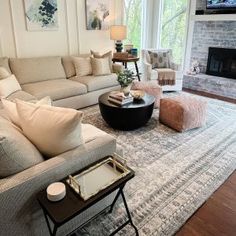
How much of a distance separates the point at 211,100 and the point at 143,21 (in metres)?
2.71

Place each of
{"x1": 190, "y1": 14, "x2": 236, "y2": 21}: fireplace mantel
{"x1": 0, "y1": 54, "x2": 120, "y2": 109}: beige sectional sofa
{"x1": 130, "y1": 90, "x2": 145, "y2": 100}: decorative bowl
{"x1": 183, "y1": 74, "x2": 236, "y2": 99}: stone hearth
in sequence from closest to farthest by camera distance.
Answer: {"x1": 130, "y1": 90, "x2": 145, "y2": 100}: decorative bowl
{"x1": 0, "y1": 54, "x2": 120, "y2": 109}: beige sectional sofa
{"x1": 190, "y1": 14, "x2": 236, "y2": 21}: fireplace mantel
{"x1": 183, "y1": 74, "x2": 236, "y2": 99}: stone hearth

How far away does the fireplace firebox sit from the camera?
15.6 ft

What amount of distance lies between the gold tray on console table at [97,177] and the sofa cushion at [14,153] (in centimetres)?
25

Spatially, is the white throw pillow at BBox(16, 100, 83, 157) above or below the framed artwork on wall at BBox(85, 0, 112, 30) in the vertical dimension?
below

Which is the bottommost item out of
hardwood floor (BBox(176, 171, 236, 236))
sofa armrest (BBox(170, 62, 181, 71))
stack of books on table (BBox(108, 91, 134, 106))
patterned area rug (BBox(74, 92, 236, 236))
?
hardwood floor (BBox(176, 171, 236, 236))

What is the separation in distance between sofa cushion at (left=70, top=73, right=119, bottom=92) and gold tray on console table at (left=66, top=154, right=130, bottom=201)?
253 cm

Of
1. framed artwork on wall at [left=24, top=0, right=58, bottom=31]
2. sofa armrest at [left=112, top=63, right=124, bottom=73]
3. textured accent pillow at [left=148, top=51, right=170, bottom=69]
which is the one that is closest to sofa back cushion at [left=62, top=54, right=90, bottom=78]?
framed artwork on wall at [left=24, top=0, right=58, bottom=31]

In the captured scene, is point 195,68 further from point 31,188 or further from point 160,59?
point 31,188

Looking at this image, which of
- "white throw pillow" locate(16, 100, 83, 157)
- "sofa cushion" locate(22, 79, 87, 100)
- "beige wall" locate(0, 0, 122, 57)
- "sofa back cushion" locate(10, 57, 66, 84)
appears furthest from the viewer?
"beige wall" locate(0, 0, 122, 57)

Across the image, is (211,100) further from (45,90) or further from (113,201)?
(113,201)

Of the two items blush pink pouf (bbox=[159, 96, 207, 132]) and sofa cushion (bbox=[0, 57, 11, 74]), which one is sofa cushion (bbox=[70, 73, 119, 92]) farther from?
blush pink pouf (bbox=[159, 96, 207, 132])

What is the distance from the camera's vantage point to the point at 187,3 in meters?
5.02

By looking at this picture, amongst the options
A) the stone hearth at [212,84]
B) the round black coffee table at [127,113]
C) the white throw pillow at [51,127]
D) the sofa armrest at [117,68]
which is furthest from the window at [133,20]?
the white throw pillow at [51,127]

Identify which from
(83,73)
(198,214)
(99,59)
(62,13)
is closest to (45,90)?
(83,73)
